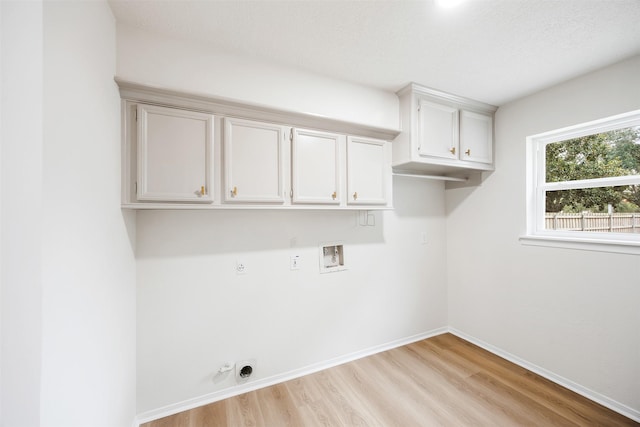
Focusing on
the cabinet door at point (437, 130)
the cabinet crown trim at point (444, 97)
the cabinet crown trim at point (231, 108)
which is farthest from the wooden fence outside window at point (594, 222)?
the cabinet crown trim at point (231, 108)

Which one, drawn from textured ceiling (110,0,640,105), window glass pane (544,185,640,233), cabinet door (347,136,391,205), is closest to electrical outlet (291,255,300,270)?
cabinet door (347,136,391,205)

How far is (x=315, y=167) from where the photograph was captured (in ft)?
6.66

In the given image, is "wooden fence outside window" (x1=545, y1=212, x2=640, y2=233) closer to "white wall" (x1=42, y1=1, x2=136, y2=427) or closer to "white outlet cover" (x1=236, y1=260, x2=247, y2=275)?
"white outlet cover" (x1=236, y1=260, x2=247, y2=275)

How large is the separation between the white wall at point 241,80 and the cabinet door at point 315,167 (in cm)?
20

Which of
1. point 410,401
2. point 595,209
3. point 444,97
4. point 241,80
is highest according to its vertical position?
point 444,97

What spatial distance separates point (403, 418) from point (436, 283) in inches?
62.2

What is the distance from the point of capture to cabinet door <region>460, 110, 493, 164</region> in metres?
2.48

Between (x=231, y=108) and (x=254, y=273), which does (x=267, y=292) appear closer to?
(x=254, y=273)

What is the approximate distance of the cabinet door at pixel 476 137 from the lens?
8.14 feet

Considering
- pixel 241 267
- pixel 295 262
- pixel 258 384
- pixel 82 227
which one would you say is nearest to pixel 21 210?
pixel 82 227

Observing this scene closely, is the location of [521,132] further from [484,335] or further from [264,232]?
[264,232]

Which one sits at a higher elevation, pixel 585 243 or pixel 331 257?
pixel 585 243

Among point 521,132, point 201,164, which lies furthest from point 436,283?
point 201,164

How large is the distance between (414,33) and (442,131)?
998mm
